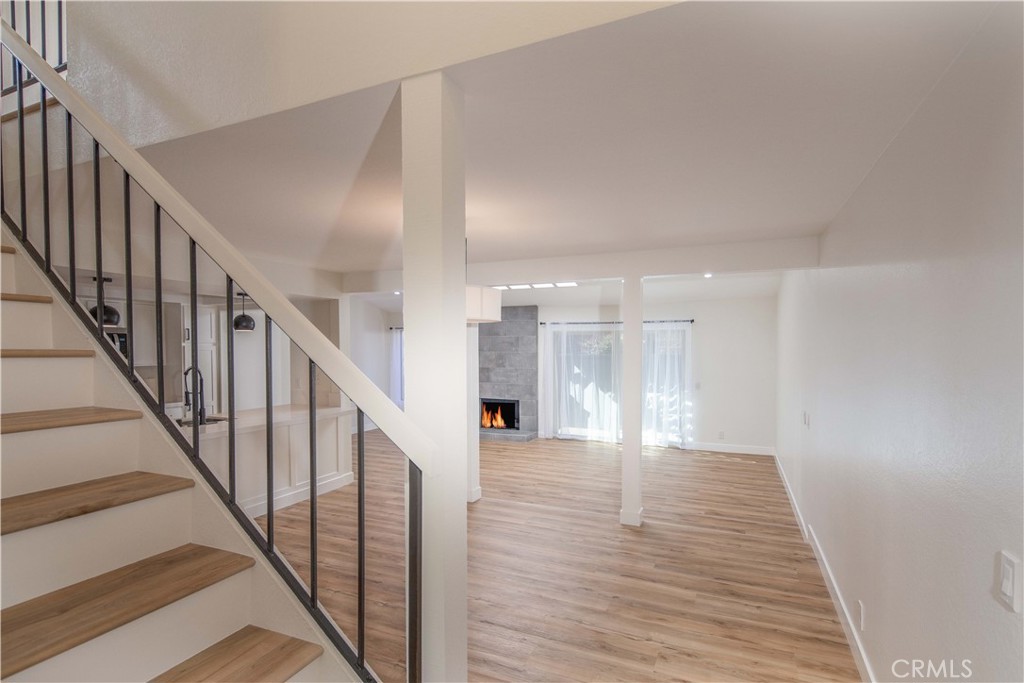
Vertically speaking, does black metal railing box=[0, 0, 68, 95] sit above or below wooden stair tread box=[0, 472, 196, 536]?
above

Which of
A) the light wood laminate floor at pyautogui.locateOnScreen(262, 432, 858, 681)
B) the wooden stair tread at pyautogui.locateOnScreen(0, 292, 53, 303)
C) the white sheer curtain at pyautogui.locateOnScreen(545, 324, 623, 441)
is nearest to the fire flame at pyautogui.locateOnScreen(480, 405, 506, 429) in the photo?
the white sheer curtain at pyautogui.locateOnScreen(545, 324, 623, 441)

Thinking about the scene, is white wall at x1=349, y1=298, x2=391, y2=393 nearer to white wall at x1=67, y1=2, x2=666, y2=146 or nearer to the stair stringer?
white wall at x1=67, y1=2, x2=666, y2=146

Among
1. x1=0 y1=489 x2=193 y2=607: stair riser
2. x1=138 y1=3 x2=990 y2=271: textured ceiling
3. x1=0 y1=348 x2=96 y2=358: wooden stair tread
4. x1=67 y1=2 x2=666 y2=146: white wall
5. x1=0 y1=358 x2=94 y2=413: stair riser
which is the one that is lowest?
x1=0 y1=489 x2=193 y2=607: stair riser

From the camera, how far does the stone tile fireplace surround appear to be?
8.71m

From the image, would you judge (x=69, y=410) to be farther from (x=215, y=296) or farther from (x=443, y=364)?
(x=215, y=296)

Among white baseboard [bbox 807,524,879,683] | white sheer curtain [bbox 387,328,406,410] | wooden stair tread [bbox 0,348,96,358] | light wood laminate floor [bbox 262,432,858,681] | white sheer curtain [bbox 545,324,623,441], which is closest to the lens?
wooden stair tread [bbox 0,348,96,358]

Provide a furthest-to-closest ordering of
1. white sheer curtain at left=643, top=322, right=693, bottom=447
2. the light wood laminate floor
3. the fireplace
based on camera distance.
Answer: the fireplace, white sheer curtain at left=643, top=322, right=693, bottom=447, the light wood laminate floor

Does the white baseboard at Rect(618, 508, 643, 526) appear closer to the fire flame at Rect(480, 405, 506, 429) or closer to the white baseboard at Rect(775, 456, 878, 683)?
the white baseboard at Rect(775, 456, 878, 683)

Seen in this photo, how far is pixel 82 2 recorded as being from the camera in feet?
7.12

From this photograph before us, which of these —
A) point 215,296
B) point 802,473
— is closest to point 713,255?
point 802,473

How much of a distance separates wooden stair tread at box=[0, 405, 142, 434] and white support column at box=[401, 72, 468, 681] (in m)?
0.92

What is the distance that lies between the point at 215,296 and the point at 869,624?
5.76 meters

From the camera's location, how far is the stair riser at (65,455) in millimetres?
1396

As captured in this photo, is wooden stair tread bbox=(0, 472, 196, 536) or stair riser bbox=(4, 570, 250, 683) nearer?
stair riser bbox=(4, 570, 250, 683)
